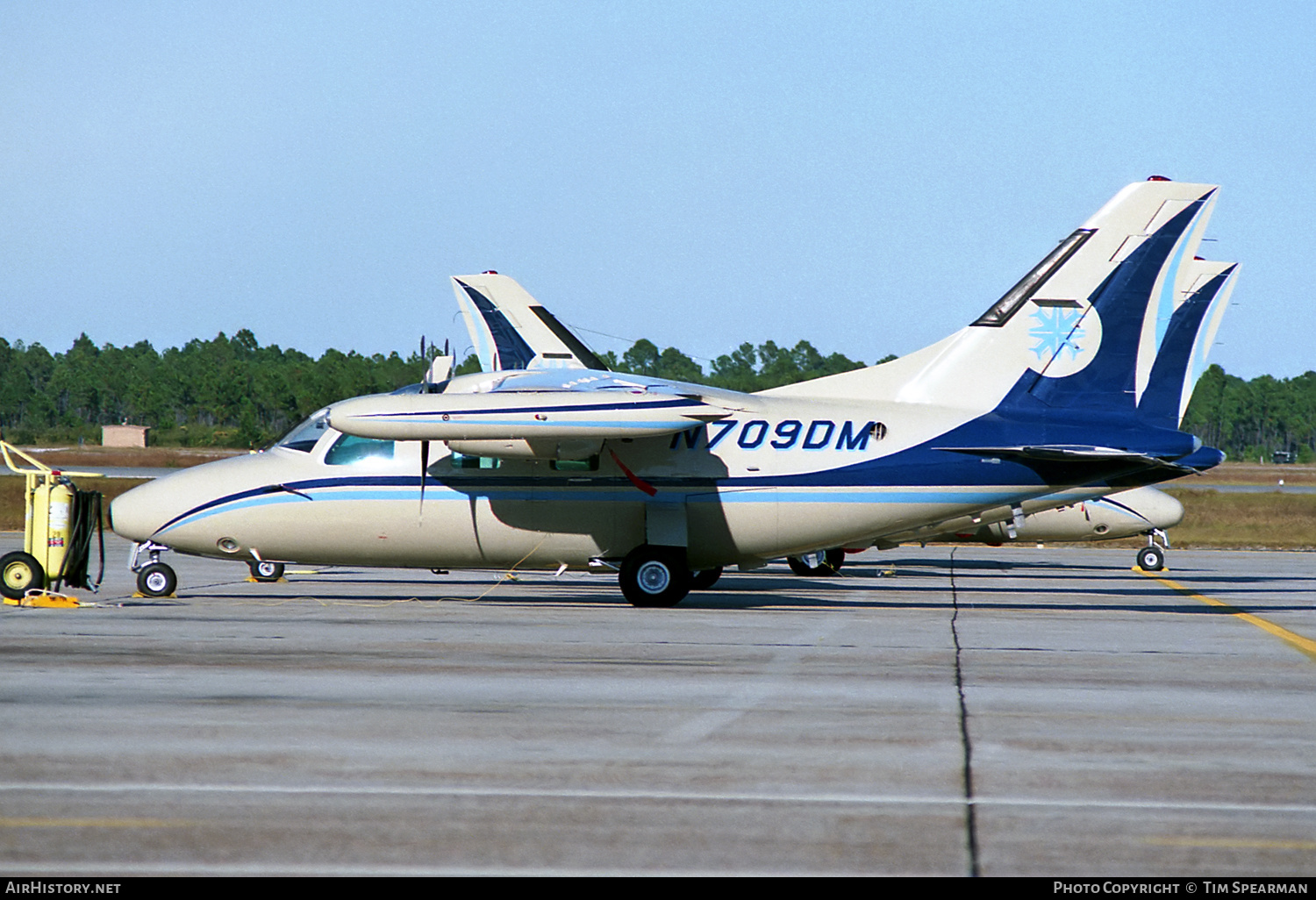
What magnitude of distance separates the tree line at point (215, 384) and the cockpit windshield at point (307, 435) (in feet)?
260

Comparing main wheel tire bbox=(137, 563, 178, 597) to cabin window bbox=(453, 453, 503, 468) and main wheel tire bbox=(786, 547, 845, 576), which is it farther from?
main wheel tire bbox=(786, 547, 845, 576)

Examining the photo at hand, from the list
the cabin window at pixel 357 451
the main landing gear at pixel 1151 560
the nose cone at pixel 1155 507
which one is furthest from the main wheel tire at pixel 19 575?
the main landing gear at pixel 1151 560

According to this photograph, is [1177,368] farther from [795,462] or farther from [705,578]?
[705,578]

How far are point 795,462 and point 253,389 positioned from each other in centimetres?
11830

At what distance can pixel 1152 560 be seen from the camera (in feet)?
93.2

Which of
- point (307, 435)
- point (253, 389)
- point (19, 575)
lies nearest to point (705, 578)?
point (307, 435)

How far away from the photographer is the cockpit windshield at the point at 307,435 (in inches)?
759

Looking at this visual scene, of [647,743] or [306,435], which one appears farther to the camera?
[306,435]

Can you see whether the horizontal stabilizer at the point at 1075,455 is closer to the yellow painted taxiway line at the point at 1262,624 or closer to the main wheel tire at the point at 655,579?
the yellow painted taxiway line at the point at 1262,624

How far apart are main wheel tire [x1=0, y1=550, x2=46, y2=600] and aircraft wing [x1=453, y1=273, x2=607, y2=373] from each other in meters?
13.0

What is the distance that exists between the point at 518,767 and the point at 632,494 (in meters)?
10.4

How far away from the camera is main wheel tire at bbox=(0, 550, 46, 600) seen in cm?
1734

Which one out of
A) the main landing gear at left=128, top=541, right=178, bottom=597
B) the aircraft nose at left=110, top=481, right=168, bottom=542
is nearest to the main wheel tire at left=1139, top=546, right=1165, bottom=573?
the main landing gear at left=128, top=541, right=178, bottom=597

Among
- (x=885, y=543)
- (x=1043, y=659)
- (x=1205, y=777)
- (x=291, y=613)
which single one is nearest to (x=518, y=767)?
(x=1205, y=777)
